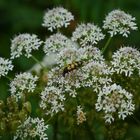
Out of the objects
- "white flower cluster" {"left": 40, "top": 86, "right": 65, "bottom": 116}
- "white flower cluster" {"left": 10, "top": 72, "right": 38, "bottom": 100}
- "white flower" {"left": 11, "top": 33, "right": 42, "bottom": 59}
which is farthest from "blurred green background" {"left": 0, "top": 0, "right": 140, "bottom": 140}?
"white flower cluster" {"left": 40, "top": 86, "right": 65, "bottom": 116}

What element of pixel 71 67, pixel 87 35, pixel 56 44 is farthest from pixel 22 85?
pixel 87 35

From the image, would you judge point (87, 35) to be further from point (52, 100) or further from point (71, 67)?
point (52, 100)

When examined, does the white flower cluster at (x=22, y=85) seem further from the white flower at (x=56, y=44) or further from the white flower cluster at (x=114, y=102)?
the white flower cluster at (x=114, y=102)

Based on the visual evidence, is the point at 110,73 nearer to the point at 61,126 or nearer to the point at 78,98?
the point at 78,98

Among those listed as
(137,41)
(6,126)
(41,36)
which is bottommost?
(6,126)

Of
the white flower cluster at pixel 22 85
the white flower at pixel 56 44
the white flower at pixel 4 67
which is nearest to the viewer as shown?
the white flower cluster at pixel 22 85

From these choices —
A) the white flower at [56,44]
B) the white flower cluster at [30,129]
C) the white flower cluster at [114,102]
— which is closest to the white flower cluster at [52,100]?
the white flower cluster at [30,129]

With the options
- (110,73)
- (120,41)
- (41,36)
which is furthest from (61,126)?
(41,36)
